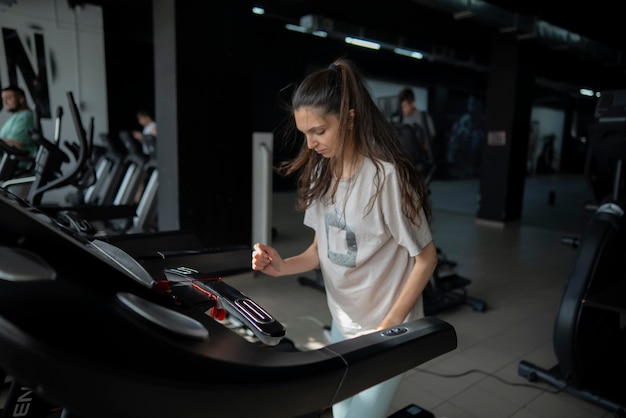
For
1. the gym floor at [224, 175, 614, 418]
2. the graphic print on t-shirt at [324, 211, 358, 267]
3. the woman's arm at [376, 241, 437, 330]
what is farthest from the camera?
the gym floor at [224, 175, 614, 418]

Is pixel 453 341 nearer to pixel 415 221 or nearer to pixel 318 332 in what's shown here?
pixel 415 221

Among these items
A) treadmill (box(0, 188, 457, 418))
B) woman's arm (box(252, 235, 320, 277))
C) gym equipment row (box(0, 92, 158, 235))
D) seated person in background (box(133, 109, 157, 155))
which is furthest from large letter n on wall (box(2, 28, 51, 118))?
treadmill (box(0, 188, 457, 418))

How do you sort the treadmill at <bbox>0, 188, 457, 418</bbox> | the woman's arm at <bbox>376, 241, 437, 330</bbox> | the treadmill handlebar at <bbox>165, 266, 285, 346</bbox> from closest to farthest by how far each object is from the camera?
→ 1. the treadmill at <bbox>0, 188, 457, 418</bbox>
2. the treadmill handlebar at <bbox>165, 266, 285, 346</bbox>
3. the woman's arm at <bbox>376, 241, 437, 330</bbox>

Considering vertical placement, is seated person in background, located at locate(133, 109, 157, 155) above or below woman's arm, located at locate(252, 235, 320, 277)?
above

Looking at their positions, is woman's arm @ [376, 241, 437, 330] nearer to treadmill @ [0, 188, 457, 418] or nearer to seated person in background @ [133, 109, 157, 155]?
treadmill @ [0, 188, 457, 418]

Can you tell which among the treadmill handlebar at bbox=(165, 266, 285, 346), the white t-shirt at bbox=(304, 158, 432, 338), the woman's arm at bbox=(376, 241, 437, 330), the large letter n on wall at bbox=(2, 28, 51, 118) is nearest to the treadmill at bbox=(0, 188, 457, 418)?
the treadmill handlebar at bbox=(165, 266, 285, 346)

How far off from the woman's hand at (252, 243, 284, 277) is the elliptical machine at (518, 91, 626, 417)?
54.9 inches

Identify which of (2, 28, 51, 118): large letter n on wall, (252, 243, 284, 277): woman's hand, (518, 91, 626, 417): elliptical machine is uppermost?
(2, 28, 51, 118): large letter n on wall

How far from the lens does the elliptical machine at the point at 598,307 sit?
2.08m

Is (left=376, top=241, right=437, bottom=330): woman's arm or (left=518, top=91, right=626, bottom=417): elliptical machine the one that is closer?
(left=376, top=241, right=437, bottom=330): woman's arm

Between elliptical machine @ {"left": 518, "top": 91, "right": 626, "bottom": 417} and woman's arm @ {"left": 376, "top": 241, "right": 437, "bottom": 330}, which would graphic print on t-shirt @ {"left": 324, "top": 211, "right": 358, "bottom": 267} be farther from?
elliptical machine @ {"left": 518, "top": 91, "right": 626, "bottom": 417}

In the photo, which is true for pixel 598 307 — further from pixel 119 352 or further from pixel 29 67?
pixel 29 67

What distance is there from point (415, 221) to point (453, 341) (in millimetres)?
385

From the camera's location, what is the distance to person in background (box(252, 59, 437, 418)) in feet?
3.73
